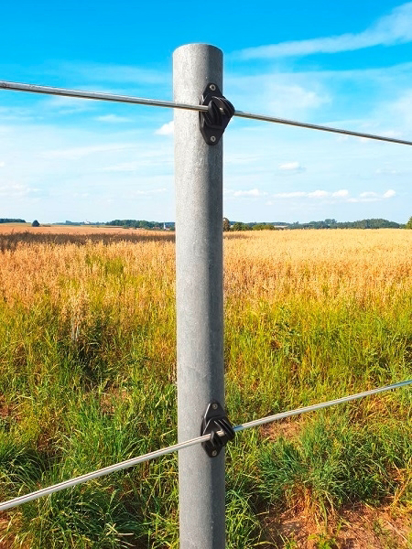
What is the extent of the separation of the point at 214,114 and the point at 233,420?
1734 mm

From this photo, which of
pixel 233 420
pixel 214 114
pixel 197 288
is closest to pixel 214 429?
pixel 197 288

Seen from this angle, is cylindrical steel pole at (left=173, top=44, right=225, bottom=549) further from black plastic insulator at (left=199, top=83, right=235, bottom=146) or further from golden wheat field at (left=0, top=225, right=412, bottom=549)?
golden wheat field at (left=0, top=225, right=412, bottom=549)

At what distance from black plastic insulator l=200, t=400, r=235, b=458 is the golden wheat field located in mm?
729

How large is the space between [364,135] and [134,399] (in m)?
1.58

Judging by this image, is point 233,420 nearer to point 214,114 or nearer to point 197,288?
point 197,288

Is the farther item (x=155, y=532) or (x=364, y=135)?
(x=155, y=532)

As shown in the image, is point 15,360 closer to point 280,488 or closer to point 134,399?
point 134,399

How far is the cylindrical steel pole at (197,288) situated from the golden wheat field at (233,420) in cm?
63

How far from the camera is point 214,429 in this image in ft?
3.75

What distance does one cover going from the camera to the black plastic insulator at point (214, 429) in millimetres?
1139

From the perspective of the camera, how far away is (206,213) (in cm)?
109

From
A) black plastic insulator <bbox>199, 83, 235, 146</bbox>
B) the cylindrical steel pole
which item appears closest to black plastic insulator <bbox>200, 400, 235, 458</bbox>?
the cylindrical steel pole

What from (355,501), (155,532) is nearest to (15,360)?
(155,532)

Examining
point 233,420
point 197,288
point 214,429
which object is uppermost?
point 197,288
